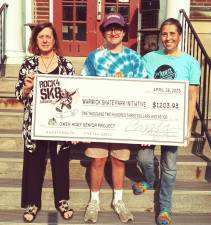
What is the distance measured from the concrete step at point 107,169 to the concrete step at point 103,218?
1.58 feet

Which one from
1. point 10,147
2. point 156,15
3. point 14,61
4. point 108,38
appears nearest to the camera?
point 108,38

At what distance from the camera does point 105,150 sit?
359 cm

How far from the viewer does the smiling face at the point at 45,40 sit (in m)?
3.40

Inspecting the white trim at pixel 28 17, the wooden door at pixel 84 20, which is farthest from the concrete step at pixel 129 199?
the wooden door at pixel 84 20

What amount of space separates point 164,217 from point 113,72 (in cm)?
132

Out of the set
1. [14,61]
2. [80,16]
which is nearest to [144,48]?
[80,16]

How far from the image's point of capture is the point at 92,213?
3611 mm

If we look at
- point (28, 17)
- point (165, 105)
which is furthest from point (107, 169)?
point (28, 17)

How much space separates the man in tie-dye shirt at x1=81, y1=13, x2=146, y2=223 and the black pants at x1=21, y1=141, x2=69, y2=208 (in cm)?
24

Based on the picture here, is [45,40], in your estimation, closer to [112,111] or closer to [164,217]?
[112,111]

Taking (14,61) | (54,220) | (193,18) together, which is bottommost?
(54,220)

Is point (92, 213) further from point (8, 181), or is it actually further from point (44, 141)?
point (8, 181)

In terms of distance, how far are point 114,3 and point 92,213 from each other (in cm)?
484

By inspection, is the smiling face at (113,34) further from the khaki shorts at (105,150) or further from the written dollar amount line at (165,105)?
the khaki shorts at (105,150)
